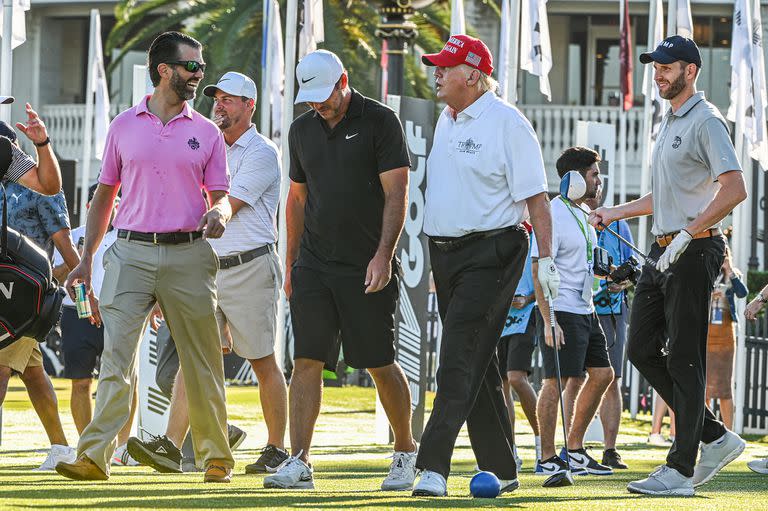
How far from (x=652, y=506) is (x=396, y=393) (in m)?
1.61

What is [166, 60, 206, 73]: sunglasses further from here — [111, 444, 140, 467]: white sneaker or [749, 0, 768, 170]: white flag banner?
[749, 0, 768, 170]: white flag banner

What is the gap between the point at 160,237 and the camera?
7.79 m

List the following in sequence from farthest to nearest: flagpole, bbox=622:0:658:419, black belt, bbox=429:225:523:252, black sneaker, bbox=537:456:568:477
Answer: flagpole, bbox=622:0:658:419
black sneaker, bbox=537:456:568:477
black belt, bbox=429:225:523:252

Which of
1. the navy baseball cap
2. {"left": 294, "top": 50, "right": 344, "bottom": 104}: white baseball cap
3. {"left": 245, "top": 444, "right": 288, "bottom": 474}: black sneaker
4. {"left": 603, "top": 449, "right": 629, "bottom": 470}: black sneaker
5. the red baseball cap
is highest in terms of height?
the red baseball cap

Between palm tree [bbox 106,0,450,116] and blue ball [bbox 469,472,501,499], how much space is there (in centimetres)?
1944

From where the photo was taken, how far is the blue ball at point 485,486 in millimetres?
7332

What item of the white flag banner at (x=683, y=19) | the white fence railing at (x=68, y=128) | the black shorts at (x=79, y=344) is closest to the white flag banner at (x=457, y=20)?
the white flag banner at (x=683, y=19)

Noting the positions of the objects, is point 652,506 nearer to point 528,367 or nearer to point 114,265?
point 114,265

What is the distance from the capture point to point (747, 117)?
56.4ft

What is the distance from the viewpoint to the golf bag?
788cm

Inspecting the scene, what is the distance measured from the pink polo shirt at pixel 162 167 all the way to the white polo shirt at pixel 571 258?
127 inches

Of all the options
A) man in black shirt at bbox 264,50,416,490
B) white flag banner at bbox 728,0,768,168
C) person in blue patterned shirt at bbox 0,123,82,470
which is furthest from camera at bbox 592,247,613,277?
white flag banner at bbox 728,0,768,168

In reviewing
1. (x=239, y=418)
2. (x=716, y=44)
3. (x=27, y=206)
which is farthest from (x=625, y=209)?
(x=716, y=44)

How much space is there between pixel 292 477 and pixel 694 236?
Result: 237 centimetres
